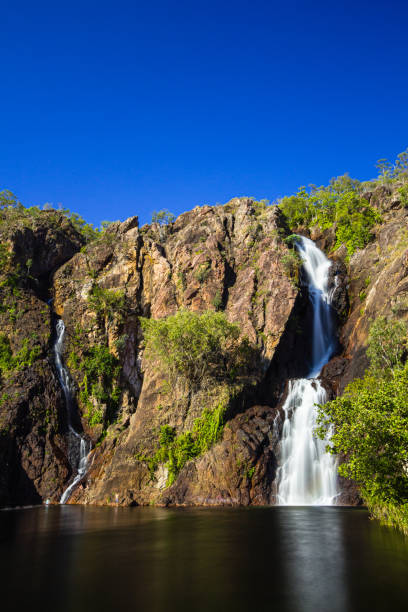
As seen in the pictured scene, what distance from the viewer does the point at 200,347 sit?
42844 mm

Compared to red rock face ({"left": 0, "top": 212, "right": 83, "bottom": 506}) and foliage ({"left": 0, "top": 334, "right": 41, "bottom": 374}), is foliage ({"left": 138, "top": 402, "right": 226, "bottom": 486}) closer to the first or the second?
red rock face ({"left": 0, "top": 212, "right": 83, "bottom": 506})

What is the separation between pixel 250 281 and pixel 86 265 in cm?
2458

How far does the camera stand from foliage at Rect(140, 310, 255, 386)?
42812mm

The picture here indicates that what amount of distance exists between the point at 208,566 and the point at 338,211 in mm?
63749

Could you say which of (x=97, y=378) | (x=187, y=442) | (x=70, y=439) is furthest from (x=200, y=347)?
(x=70, y=439)

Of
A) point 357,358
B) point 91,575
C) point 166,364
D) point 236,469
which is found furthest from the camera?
point 166,364

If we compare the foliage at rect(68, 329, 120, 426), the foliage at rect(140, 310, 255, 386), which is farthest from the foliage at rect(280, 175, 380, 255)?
the foliage at rect(68, 329, 120, 426)

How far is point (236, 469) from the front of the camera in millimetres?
35438

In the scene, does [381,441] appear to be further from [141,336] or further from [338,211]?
[338,211]

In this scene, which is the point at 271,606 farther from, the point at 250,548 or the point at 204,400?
the point at 204,400

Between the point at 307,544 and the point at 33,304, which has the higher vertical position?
the point at 33,304

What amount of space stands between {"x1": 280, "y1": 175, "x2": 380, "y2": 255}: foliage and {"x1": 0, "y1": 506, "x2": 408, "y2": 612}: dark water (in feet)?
144

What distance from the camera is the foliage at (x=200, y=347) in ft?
140

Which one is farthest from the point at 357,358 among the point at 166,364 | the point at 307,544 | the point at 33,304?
the point at 33,304
